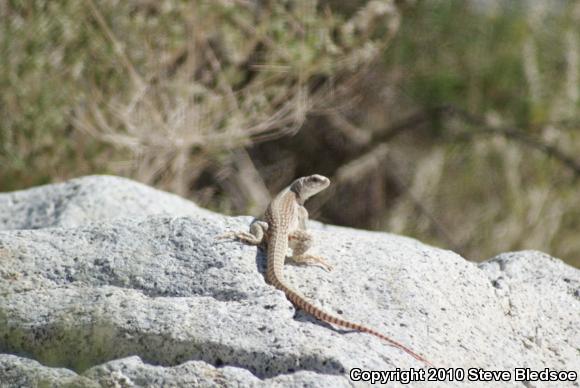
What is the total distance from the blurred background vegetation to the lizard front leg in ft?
13.9

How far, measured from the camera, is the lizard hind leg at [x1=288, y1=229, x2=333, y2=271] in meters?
4.77

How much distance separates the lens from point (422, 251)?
5.01 m

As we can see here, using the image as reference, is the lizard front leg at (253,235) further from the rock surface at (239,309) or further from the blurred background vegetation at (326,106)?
the blurred background vegetation at (326,106)

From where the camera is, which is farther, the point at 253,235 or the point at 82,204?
the point at 82,204

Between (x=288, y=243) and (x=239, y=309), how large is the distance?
0.84 metres

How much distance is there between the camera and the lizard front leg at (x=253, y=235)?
4.88 m

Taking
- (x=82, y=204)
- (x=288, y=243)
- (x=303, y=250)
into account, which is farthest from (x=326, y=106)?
(x=303, y=250)

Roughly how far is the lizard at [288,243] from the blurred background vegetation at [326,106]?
12.2ft

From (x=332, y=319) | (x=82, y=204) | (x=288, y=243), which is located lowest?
(x=332, y=319)

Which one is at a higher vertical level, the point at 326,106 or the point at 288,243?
the point at 326,106

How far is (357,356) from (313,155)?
26.2 feet

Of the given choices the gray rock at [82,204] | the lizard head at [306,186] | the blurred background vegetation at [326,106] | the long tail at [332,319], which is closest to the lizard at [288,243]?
the long tail at [332,319]

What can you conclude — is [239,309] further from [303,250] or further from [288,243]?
[288,243]

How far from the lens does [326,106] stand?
10.6m
